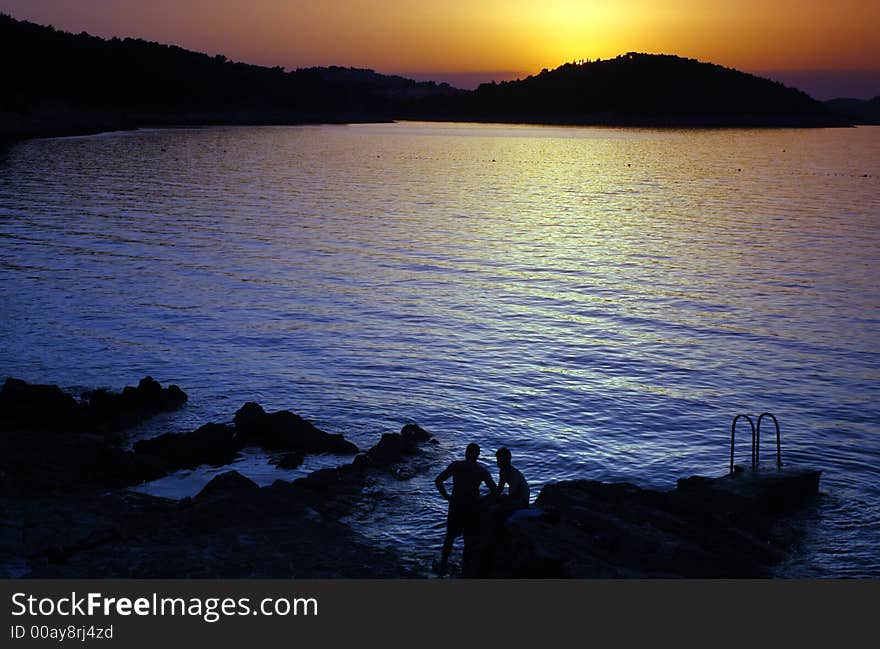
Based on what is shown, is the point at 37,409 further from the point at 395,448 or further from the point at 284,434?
the point at 395,448

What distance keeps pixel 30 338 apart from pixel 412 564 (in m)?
21.5

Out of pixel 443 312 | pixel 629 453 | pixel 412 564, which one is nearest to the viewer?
pixel 412 564

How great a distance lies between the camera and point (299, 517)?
52.4ft

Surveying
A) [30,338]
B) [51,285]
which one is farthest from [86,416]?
[51,285]

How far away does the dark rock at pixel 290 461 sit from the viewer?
786 inches

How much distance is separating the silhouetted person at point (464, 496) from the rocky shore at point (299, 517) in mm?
272

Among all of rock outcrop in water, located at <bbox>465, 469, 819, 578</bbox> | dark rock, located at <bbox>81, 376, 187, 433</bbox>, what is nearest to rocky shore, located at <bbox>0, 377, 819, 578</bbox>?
rock outcrop in water, located at <bbox>465, 469, 819, 578</bbox>

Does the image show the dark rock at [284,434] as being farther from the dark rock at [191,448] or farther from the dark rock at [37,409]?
the dark rock at [37,409]

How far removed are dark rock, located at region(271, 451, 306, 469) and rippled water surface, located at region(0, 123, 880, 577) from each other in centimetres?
38

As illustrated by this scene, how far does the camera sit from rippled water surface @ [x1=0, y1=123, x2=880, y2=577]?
71.6 feet

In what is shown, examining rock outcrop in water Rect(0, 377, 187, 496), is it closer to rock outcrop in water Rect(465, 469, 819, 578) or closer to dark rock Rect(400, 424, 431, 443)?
dark rock Rect(400, 424, 431, 443)

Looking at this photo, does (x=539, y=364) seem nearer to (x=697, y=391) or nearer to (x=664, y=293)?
(x=697, y=391)

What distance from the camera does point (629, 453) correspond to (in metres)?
21.6
